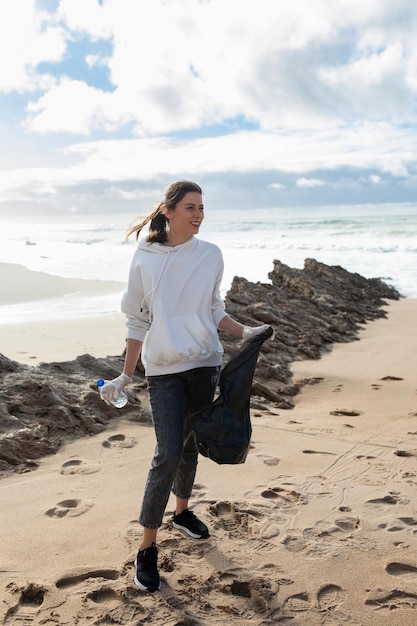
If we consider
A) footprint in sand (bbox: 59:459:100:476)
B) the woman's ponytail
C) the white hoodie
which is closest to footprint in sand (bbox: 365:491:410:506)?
the white hoodie

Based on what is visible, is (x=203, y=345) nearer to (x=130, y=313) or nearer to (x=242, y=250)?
(x=130, y=313)

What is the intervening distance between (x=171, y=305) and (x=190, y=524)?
122 centimetres

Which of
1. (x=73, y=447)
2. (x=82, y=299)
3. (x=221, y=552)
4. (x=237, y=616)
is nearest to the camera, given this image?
(x=237, y=616)

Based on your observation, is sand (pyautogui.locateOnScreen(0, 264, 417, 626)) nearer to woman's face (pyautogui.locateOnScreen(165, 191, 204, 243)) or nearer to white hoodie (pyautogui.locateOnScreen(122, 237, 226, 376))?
white hoodie (pyautogui.locateOnScreen(122, 237, 226, 376))

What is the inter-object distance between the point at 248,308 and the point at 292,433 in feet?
13.5

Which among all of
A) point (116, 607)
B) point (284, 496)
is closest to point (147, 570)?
point (116, 607)

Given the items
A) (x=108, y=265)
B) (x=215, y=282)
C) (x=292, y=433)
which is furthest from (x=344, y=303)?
(x=108, y=265)

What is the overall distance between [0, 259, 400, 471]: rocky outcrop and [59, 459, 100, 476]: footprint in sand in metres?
0.23

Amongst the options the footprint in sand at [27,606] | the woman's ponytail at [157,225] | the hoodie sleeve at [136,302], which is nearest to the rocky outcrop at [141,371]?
the footprint in sand at [27,606]

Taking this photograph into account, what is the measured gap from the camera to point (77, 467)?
429 cm

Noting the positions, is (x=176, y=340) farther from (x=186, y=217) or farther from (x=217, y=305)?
(x=186, y=217)

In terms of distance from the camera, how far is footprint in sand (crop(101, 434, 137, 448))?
15.4 ft

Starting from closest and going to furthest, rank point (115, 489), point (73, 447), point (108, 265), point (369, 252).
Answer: point (115, 489) < point (73, 447) < point (108, 265) < point (369, 252)

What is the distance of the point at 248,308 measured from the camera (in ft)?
29.7
